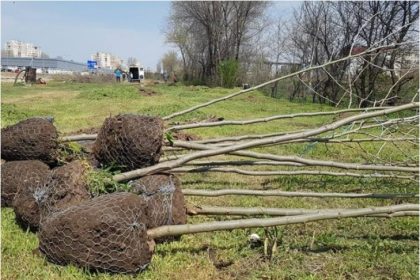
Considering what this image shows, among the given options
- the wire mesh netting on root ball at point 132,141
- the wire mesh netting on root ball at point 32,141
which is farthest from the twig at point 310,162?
the wire mesh netting on root ball at point 32,141

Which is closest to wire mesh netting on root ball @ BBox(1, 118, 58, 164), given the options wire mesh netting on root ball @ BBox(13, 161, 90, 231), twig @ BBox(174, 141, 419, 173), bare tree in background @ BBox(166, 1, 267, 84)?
wire mesh netting on root ball @ BBox(13, 161, 90, 231)

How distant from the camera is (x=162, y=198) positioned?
3.38 meters

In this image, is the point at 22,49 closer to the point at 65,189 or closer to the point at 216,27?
the point at 216,27

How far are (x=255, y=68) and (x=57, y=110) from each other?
23.2 m

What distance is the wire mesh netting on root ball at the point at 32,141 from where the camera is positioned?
3.92 m

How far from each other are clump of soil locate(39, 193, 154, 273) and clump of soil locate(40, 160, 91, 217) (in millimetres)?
317

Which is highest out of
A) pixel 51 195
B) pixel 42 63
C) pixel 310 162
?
pixel 42 63

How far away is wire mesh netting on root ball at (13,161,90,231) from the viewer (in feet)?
10.8

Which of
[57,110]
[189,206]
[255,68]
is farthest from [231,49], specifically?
[189,206]

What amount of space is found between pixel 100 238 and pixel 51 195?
2.43ft

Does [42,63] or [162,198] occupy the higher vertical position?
[42,63]

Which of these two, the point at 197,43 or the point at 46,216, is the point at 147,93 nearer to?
the point at 46,216

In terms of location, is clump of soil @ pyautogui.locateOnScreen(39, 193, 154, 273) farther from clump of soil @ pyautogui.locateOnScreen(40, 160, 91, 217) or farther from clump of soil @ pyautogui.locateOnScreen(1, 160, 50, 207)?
clump of soil @ pyautogui.locateOnScreen(1, 160, 50, 207)

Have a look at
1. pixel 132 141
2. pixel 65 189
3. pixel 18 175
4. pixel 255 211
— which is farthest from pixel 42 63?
pixel 255 211
